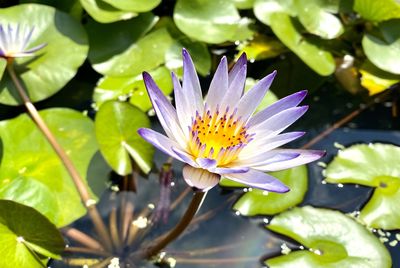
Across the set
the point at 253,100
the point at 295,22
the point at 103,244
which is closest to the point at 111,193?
the point at 103,244

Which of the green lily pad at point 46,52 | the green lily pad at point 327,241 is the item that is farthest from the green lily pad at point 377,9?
the green lily pad at point 46,52

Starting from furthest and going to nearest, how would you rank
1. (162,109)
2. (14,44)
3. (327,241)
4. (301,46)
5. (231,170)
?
1. (301,46)
2. (14,44)
3. (327,241)
4. (162,109)
5. (231,170)

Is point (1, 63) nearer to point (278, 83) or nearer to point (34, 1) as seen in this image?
point (34, 1)

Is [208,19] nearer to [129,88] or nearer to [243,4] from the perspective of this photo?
[243,4]

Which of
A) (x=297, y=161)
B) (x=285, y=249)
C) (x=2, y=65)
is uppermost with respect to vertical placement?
(x=297, y=161)

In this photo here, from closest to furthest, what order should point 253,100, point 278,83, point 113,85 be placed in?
point 253,100
point 113,85
point 278,83

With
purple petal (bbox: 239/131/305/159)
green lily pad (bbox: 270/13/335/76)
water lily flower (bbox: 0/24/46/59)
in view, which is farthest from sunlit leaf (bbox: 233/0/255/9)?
purple petal (bbox: 239/131/305/159)

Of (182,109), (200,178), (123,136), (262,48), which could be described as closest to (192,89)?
(182,109)

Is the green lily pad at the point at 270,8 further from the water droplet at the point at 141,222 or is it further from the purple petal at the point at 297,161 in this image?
the purple petal at the point at 297,161
